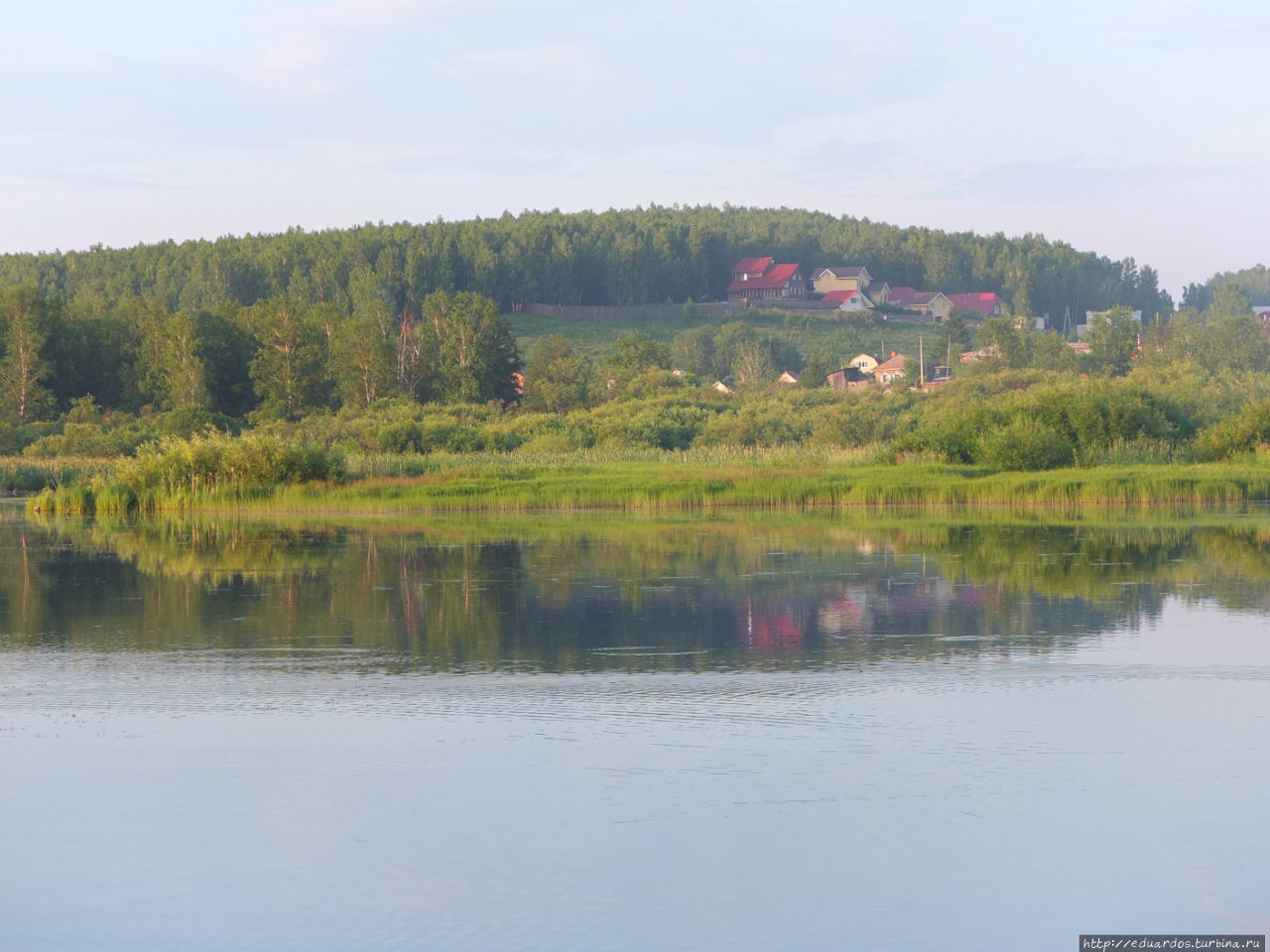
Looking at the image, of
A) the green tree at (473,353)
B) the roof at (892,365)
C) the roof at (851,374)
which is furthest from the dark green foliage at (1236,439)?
the roof at (892,365)


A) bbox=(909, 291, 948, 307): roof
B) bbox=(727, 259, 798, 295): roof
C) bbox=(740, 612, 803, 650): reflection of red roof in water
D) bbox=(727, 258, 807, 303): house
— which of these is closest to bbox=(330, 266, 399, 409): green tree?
bbox=(740, 612, 803, 650): reflection of red roof in water

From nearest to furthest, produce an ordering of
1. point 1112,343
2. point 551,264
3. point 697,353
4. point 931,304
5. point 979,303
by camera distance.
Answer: point 1112,343
point 697,353
point 551,264
point 931,304
point 979,303

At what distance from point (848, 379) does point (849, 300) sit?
43.6 meters

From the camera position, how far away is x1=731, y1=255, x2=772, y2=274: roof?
160 meters

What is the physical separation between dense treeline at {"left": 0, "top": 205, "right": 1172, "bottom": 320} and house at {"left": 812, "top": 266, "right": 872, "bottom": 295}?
10.0 m

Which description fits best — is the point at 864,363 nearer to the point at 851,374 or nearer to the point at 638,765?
the point at 851,374

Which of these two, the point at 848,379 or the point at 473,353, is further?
the point at 848,379

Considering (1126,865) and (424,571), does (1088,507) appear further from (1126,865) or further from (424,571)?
(1126,865)

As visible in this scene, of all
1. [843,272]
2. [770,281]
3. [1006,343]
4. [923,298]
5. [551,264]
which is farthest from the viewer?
[843,272]

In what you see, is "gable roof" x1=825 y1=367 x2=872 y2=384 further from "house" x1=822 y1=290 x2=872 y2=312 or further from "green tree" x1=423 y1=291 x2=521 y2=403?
"house" x1=822 y1=290 x2=872 y2=312

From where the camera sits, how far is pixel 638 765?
29.5 ft

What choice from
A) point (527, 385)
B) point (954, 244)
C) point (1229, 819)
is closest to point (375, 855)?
point (1229, 819)

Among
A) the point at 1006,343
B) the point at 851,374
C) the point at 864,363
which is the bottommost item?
the point at 851,374

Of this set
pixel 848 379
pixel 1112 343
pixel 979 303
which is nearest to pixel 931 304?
pixel 979 303
